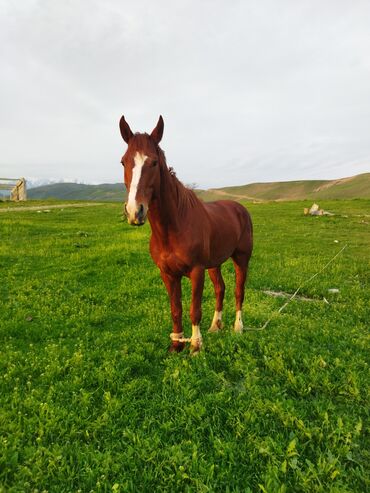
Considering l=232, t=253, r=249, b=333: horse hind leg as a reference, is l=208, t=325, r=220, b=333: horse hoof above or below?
below

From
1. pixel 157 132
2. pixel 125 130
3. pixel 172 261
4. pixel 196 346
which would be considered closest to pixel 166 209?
pixel 172 261

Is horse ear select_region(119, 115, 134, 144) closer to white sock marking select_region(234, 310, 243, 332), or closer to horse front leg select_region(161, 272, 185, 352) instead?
horse front leg select_region(161, 272, 185, 352)

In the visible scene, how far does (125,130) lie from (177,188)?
1.33m

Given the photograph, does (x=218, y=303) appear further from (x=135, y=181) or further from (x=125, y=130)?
(x=125, y=130)

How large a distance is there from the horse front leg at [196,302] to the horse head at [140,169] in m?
1.60

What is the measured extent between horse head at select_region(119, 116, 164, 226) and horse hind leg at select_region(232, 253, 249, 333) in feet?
11.7

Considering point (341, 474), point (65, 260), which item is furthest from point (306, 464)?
point (65, 260)

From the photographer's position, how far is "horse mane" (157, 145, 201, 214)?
4668 millimetres

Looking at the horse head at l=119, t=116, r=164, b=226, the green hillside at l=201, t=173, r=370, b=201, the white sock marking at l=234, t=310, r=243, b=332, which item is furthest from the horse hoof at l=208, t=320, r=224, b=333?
the green hillside at l=201, t=173, r=370, b=201

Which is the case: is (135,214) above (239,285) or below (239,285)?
above

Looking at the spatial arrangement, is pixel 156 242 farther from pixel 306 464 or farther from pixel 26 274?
pixel 26 274

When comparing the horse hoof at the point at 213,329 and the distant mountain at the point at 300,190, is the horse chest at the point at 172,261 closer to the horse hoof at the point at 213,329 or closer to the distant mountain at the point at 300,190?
the horse hoof at the point at 213,329

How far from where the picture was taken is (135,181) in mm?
3910

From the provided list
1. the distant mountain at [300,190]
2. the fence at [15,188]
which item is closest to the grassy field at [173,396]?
the fence at [15,188]
